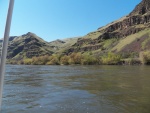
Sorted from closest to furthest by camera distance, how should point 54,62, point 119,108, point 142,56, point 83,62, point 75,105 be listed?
point 119,108
point 75,105
point 142,56
point 83,62
point 54,62

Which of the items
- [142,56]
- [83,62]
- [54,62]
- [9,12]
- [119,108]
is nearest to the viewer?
[9,12]

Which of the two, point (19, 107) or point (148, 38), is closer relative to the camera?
point (19, 107)

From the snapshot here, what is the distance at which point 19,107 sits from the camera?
1410cm

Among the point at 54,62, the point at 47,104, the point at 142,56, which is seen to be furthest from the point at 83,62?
the point at 47,104

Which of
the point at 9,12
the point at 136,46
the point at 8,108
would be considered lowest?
the point at 8,108

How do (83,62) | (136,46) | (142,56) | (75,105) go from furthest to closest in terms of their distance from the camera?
1. (136,46)
2. (83,62)
3. (142,56)
4. (75,105)

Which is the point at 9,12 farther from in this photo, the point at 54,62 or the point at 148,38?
the point at 148,38

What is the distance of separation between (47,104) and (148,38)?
183m

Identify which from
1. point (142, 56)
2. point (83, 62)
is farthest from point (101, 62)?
point (142, 56)

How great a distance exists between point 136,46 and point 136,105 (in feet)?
583

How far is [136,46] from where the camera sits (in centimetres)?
18550

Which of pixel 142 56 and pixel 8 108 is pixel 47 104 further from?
pixel 142 56

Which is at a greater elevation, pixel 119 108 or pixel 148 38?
pixel 148 38

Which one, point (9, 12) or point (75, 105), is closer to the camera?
point (9, 12)
